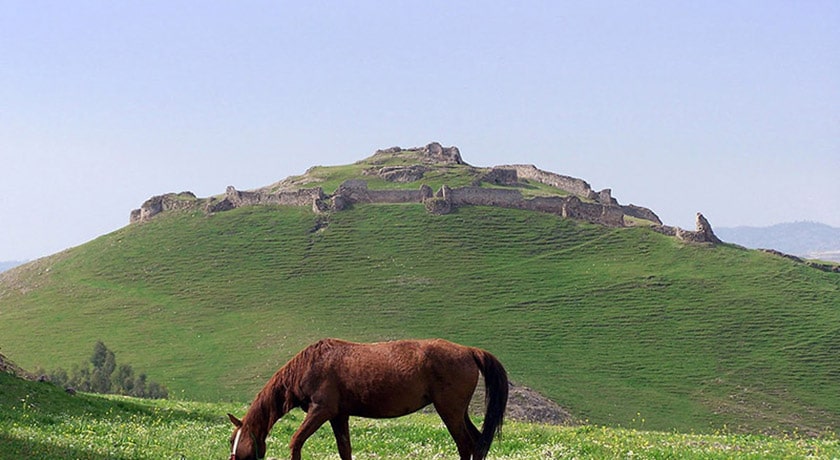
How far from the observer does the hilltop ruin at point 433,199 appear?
101 metres

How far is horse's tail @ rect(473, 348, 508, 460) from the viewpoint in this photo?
556 inches

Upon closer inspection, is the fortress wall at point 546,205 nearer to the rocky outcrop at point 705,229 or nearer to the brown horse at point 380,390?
the rocky outcrop at point 705,229

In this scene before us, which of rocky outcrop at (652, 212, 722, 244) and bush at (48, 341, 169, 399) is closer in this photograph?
bush at (48, 341, 169, 399)

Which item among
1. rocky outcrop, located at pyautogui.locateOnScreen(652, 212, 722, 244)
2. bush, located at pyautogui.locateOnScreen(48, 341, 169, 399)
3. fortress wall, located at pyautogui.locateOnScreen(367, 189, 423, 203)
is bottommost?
bush, located at pyautogui.locateOnScreen(48, 341, 169, 399)

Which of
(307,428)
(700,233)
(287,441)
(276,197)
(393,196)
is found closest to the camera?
(307,428)

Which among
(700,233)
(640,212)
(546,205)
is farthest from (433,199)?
(640,212)

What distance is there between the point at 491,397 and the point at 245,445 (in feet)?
12.1

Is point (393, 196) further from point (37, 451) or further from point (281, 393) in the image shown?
point (37, 451)

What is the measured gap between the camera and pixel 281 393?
1465 cm

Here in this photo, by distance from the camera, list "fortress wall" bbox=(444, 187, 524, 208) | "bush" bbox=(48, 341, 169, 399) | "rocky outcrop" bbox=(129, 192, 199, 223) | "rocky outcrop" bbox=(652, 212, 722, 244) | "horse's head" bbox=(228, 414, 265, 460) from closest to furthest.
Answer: "horse's head" bbox=(228, 414, 265, 460)
"bush" bbox=(48, 341, 169, 399)
"rocky outcrop" bbox=(652, 212, 722, 244)
"fortress wall" bbox=(444, 187, 524, 208)
"rocky outcrop" bbox=(129, 192, 199, 223)

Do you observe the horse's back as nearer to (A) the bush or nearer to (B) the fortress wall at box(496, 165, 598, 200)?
(A) the bush

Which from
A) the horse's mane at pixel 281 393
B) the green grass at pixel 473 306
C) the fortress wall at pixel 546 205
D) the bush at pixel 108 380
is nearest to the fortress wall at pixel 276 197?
the green grass at pixel 473 306

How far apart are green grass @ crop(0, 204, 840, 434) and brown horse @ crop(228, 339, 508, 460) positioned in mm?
41196

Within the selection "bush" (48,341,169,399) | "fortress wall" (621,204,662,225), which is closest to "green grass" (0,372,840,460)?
"bush" (48,341,169,399)
